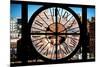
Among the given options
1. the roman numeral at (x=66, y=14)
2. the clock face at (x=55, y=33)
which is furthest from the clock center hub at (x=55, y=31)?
the roman numeral at (x=66, y=14)

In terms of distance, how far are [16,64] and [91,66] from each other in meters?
1.08

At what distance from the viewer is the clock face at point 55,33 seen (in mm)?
2965

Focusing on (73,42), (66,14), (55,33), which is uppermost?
(66,14)

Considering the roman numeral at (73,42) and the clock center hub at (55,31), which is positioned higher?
the clock center hub at (55,31)

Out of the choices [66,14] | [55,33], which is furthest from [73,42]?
[66,14]

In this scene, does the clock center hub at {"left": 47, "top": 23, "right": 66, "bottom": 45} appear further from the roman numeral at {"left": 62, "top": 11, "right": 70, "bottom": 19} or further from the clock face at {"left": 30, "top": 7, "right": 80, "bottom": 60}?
the roman numeral at {"left": 62, "top": 11, "right": 70, "bottom": 19}

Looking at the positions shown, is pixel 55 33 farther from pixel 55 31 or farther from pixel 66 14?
pixel 66 14

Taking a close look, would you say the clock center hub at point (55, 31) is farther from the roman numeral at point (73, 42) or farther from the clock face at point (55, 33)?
the roman numeral at point (73, 42)

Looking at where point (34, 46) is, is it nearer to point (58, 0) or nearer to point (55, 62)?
point (55, 62)

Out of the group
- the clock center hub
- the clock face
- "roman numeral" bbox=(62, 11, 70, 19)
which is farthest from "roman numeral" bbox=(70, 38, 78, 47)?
"roman numeral" bbox=(62, 11, 70, 19)

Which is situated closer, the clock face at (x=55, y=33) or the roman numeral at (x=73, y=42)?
the clock face at (x=55, y=33)

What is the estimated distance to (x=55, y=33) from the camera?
3035 millimetres
